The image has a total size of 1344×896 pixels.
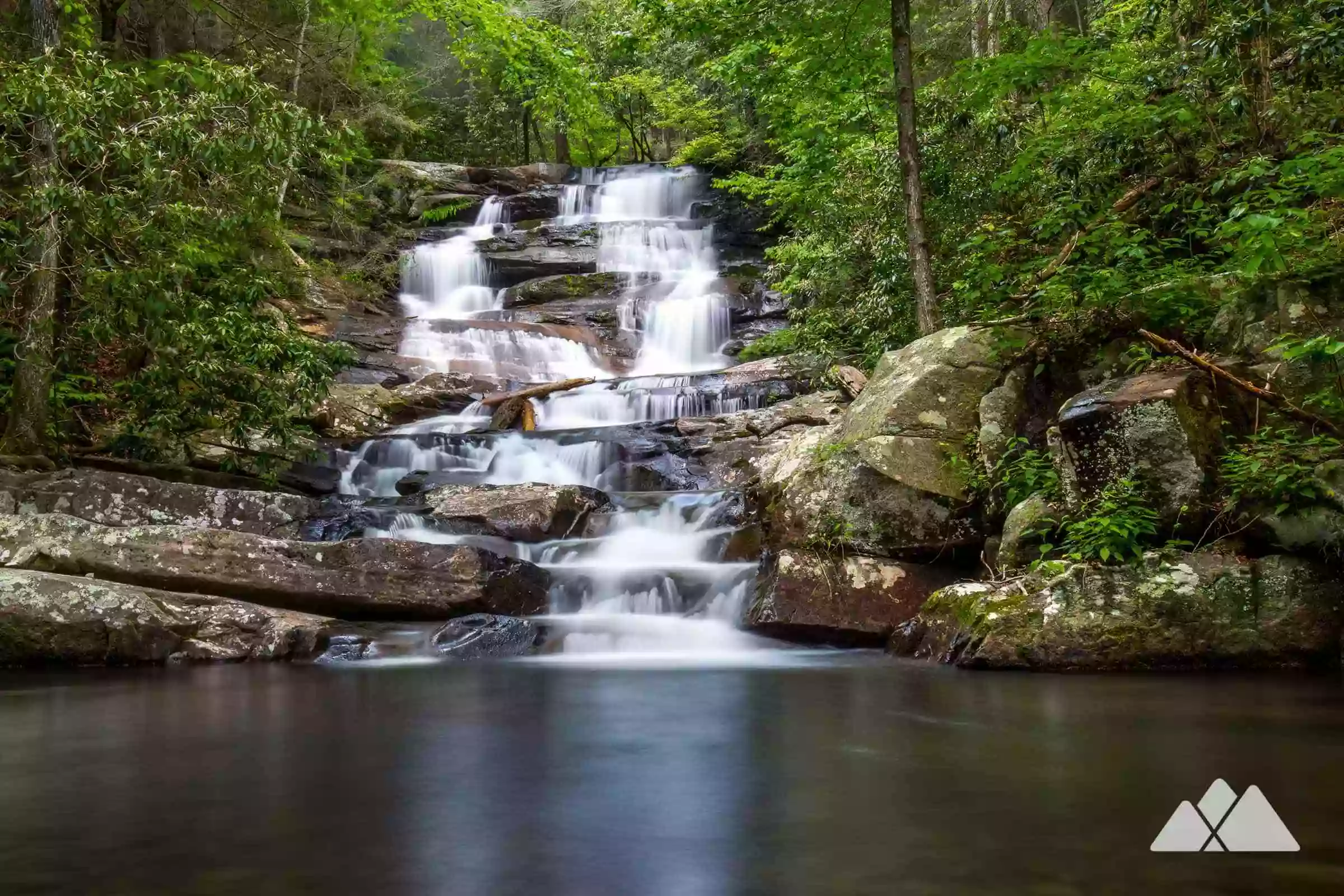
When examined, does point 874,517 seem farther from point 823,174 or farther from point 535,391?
point 535,391

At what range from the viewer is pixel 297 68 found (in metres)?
13.6

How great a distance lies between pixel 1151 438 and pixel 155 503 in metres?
8.66

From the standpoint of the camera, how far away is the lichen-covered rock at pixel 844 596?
8.07 m

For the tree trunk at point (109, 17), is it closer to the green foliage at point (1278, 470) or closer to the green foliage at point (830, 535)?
the green foliage at point (830, 535)

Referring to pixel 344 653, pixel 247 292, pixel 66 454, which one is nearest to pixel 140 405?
pixel 66 454

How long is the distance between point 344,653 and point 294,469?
5.22 m

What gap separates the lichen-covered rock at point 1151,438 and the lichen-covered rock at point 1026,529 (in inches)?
7.4

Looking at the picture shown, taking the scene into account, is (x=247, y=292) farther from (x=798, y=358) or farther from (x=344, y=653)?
(x=798, y=358)

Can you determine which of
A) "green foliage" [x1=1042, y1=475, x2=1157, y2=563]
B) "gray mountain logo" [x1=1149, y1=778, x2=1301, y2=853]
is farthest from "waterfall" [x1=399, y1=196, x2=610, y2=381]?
"gray mountain logo" [x1=1149, y1=778, x2=1301, y2=853]

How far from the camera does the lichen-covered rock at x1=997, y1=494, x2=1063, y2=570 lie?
24.0 ft

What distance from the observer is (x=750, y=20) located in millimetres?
10930

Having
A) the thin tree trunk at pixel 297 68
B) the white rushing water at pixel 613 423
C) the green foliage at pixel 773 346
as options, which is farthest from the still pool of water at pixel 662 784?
the green foliage at pixel 773 346

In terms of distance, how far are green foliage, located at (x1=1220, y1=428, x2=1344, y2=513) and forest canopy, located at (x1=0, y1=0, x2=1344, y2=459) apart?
117cm

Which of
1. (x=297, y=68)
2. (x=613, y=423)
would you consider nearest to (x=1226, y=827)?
(x=613, y=423)
